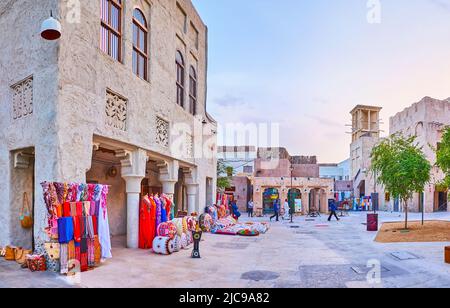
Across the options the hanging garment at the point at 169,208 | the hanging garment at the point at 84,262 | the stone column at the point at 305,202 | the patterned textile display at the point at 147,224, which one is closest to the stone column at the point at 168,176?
the hanging garment at the point at 169,208

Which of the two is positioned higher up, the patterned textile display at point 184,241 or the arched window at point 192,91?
the arched window at point 192,91

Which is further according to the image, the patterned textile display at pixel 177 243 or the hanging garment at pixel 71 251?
the patterned textile display at pixel 177 243

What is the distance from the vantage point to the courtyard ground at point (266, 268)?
306 inches

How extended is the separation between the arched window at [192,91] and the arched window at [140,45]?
564cm

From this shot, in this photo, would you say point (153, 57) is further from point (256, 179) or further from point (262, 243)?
point (256, 179)

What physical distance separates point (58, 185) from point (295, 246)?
28.5 feet

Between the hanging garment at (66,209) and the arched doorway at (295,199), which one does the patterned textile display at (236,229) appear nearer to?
the hanging garment at (66,209)

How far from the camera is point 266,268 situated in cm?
958

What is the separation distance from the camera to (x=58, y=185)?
832cm

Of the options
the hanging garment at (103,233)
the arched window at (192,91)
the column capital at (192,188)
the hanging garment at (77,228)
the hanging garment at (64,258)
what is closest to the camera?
the hanging garment at (64,258)

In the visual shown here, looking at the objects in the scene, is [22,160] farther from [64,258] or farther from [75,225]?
[64,258]

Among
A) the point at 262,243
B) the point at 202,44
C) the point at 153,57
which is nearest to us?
the point at 153,57

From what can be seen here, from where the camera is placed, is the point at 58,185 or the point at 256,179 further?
the point at 256,179
